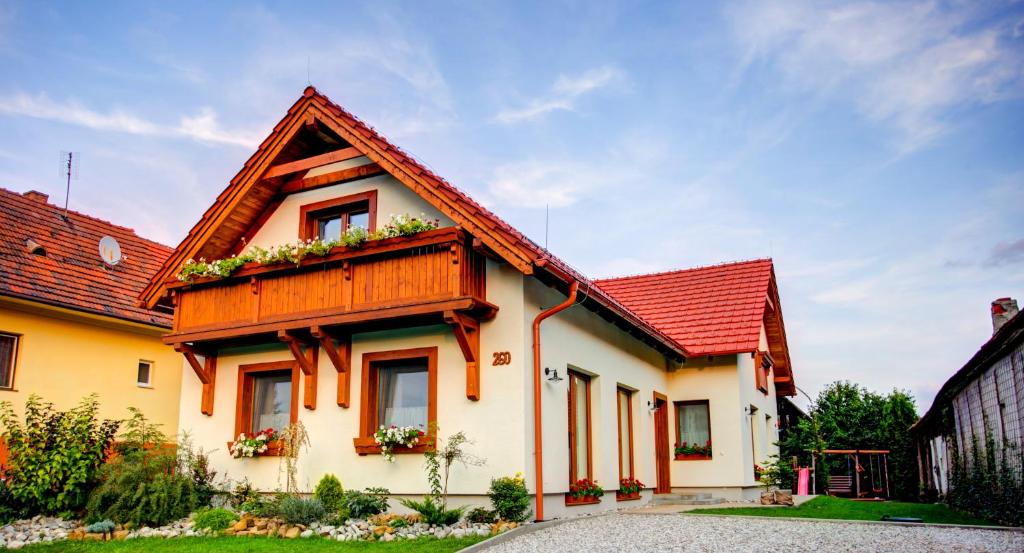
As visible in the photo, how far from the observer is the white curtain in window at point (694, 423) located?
1883 centimetres

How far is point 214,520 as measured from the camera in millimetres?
11289

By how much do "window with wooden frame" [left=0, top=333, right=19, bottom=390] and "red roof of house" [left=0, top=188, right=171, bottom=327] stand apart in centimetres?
95

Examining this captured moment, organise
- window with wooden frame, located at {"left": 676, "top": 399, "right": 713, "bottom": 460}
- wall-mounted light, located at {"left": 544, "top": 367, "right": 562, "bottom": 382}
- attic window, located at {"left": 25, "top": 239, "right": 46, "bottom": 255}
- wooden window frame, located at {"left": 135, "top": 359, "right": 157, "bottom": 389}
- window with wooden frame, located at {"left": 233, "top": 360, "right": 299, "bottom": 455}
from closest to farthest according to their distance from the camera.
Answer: wall-mounted light, located at {"left": 544, "top": 367, "right": 562, "bottom": 382}, window with wooden frame, located at {"left": 233, "top": 360, "right": 299, "bottom": 455}, attic window, located at {"left": 25, "top": 239, "right": 46, "bottom": 255}, wooden window frame, located at {"left": 135, "top": 359, "right": 157, "bottom": 389}, window with wooden frame, located at {"left": 676, "top": 399, "right": 713, "bottom": 460}

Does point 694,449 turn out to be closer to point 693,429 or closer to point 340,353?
point 693,429

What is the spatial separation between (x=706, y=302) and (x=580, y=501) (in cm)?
869

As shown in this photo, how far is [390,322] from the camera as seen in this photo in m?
12.5

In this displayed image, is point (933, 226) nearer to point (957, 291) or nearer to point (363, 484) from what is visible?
point (957, 291)

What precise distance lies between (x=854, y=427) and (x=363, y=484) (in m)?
22.7

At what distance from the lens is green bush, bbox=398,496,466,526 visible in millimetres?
11031

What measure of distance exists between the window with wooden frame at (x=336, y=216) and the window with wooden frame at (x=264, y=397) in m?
2.20

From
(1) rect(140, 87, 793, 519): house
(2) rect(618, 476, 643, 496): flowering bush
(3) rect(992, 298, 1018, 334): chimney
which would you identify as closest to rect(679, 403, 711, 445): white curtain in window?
(1) rect(140, 87, 793, 519): house

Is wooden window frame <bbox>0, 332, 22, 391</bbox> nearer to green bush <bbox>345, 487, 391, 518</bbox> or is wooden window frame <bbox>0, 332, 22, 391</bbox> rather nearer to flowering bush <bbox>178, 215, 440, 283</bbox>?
flowering bush <bbox>178, 215, 440, 283</bbox>

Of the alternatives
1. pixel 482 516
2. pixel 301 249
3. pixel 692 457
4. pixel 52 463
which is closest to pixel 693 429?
pixel 692 457

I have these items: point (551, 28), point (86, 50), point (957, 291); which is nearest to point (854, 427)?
point (957, 291)
